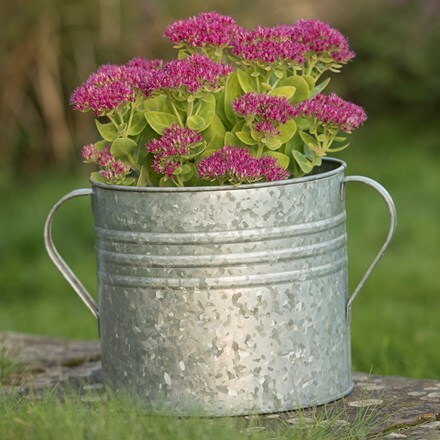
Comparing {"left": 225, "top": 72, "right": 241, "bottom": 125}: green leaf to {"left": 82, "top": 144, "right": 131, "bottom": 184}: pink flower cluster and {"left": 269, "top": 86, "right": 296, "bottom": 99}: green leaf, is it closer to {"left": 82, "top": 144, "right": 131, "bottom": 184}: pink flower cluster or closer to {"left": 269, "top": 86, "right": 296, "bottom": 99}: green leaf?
{"left": 269, "top": 86, "right": 296, "bottom": 99}: green leaf

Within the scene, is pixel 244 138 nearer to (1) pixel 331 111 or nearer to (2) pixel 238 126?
(2) pixel 238 126

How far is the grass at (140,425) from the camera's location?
202 centimetres

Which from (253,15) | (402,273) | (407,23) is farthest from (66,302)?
(407,23)

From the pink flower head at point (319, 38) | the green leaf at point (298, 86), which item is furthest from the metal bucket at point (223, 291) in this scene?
the pink flower head at point (319, 38)

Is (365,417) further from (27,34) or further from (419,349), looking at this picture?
(27,34)

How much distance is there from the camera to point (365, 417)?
7.72ft

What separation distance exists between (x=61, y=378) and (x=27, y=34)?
525cm

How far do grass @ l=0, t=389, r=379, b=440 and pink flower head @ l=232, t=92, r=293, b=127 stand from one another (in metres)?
0.67

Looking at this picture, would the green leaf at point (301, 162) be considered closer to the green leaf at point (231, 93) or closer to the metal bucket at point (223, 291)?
the metal bucket at point (223, 291)

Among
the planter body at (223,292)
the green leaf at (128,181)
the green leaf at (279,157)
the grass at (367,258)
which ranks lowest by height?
the grass at (367,258)

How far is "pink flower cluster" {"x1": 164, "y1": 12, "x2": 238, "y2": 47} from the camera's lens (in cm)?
240

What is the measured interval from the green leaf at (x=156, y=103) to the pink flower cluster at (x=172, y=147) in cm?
16

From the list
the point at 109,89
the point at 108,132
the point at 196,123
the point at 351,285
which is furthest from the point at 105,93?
the point at 351,285

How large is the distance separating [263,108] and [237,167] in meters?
0.16
